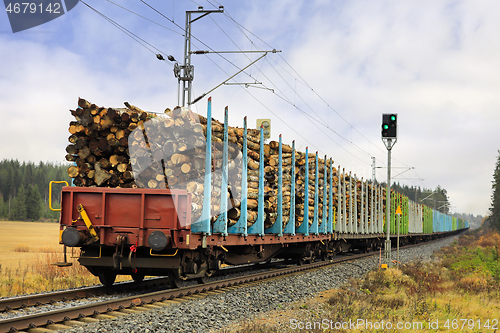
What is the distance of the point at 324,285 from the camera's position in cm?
1120

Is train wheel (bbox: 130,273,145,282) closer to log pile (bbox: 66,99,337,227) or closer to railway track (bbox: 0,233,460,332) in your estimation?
railway track (bbox: 0,233,460,332)

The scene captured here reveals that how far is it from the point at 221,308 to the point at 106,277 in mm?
3082

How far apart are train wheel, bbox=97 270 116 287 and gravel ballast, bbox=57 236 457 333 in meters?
2.37

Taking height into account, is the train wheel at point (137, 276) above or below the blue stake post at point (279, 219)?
below

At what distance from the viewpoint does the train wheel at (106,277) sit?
910 cm

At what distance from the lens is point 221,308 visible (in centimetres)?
757

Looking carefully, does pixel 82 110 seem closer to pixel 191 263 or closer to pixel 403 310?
pixel 191 263

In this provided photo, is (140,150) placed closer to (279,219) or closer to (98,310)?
(98,310)

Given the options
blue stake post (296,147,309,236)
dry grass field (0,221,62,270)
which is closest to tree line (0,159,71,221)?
dry grass field (0,221,62,270)

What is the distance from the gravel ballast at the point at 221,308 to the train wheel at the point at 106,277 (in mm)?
2367

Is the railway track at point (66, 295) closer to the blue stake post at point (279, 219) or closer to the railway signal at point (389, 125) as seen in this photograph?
the blue stake post at point (279, 219)

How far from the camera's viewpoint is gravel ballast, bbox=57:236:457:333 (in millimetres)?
6168

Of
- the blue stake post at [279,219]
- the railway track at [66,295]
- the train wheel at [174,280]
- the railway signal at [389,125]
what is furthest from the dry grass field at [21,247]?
the railway signal at [389,125]

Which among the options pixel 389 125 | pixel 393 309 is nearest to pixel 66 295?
pixel 393 309
